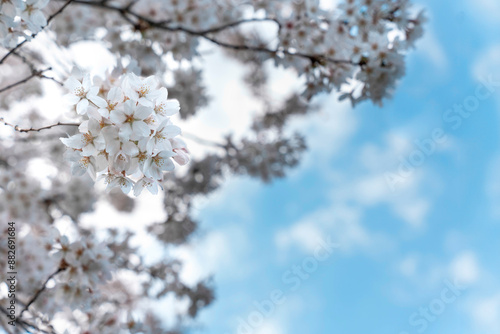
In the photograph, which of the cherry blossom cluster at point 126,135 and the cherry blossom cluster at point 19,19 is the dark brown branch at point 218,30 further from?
the cherry blossom cluster at point 126,135

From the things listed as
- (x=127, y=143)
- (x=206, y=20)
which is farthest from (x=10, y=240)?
(x=206, y=20)

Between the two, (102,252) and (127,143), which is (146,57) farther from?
(127,143)

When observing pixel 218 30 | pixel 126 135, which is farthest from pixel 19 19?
pixel 218 30

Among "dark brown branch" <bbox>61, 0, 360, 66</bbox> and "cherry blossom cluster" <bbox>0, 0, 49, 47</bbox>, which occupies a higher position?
"dark brown branch" <bbox>61, 0, 360, 66</bbox>

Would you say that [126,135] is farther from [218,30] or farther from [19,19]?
[218,30]

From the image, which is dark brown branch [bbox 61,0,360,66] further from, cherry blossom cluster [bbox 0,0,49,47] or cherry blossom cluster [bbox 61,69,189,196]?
cherry blossom cluster [bbox 61,69,189,196]

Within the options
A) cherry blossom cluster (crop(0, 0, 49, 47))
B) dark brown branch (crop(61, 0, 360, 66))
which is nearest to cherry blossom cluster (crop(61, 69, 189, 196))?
cherry blossom cluster (crop(0, 0, 49, 47))
